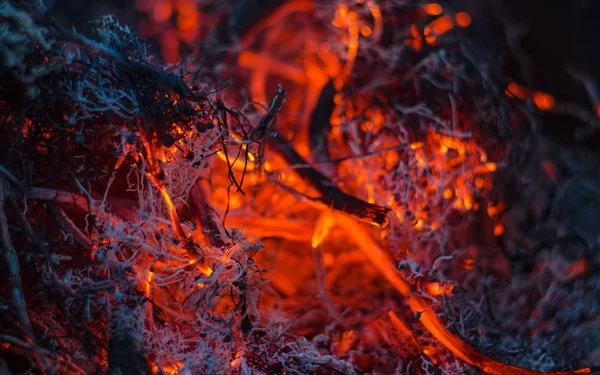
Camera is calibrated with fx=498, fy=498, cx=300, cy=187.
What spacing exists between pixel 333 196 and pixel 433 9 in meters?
1.02

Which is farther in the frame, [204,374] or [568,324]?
[568,324]

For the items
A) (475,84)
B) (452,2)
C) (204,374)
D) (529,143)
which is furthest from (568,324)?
(452,2)

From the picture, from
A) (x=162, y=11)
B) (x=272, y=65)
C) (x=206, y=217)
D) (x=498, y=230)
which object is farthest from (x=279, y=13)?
(x=206, y=217)

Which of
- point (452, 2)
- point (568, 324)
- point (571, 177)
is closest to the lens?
point (568, 324)

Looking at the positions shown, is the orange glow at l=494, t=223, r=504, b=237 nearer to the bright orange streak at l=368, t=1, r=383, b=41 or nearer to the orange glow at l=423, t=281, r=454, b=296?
the orange glow at l=423, t=281, r=454, b=296

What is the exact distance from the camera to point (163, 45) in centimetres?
251

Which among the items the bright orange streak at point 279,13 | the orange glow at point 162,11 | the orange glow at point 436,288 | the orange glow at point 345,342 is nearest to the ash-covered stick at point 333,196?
the orange glow at point 436,288

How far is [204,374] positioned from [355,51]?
5.02 feet

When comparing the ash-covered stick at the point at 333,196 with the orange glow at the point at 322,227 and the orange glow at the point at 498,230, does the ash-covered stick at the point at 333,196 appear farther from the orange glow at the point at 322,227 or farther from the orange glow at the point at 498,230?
the orange glow at the point at 498,230

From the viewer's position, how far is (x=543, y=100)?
181 cm

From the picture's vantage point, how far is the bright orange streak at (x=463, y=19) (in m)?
1.91

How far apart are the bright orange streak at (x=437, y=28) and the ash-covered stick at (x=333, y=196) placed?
0.74 m

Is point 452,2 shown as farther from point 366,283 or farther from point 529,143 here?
point 366,283

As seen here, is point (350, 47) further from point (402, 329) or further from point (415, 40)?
point (402, 329)
